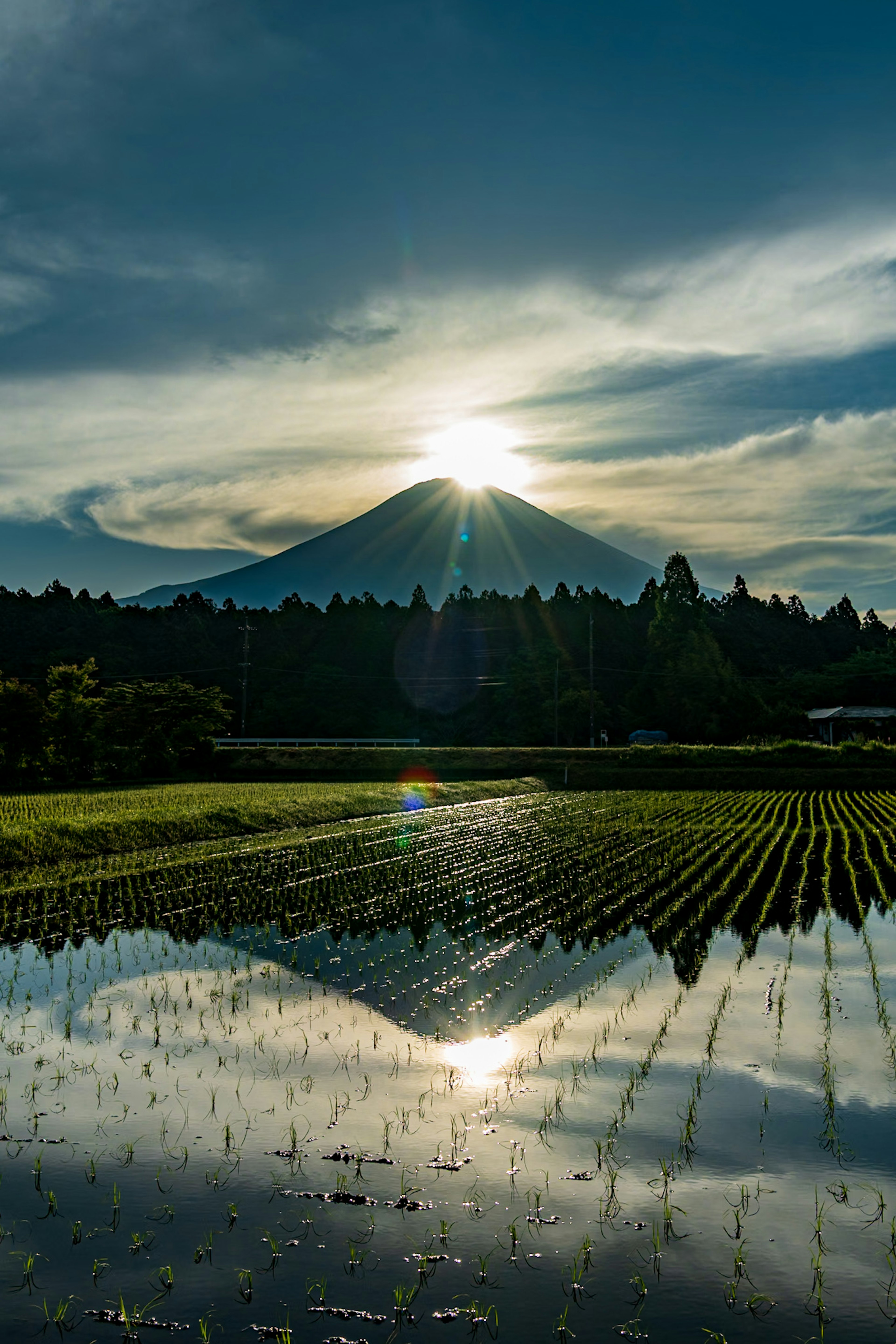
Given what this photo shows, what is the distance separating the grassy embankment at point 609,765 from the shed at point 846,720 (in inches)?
571

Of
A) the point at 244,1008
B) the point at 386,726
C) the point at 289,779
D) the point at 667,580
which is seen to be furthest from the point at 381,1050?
the point at 667,580

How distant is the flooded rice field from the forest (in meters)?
32.8

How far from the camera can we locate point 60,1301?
11.7ft

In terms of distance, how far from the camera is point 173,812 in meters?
19.9

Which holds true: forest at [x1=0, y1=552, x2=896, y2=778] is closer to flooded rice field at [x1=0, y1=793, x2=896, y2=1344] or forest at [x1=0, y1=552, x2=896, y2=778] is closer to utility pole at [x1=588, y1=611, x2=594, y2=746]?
utility pole at [x1=588, y1=611, x2=594, y2=746]

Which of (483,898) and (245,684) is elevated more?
(245,684)

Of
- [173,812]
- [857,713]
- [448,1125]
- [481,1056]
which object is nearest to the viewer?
[448,1125]

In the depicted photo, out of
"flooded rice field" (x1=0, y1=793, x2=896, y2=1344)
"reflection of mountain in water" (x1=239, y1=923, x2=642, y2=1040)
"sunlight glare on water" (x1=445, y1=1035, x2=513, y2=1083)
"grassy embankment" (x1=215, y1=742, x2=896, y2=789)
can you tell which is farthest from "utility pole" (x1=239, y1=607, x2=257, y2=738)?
"sunlight glare on water" (x1=445, y1=1035, x2=513, y2=1083)

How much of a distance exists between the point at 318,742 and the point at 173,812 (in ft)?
116

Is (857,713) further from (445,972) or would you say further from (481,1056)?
(481,1056)

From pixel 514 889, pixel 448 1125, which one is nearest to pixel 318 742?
pixel 514 889

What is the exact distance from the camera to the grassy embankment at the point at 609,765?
3556cm

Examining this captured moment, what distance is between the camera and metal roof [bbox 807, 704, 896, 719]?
5353cm

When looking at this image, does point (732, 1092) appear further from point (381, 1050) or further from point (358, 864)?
point (358, 864)
